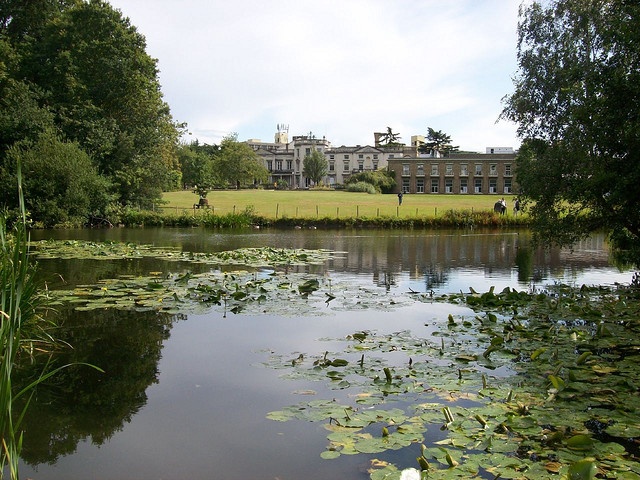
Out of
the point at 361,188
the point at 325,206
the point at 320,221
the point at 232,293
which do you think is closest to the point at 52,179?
the point at 320,221

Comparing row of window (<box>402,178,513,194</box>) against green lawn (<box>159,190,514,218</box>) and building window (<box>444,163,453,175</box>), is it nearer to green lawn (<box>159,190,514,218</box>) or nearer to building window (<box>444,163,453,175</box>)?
building window (<box>444,163,453,175</box>)

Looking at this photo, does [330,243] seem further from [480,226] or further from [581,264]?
[480,226]

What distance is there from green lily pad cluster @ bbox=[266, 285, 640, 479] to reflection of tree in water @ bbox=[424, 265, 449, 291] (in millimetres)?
5514

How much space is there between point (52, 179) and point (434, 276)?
28.8 metres

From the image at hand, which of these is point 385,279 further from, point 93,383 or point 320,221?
point 320,221

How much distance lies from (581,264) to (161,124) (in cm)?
3666

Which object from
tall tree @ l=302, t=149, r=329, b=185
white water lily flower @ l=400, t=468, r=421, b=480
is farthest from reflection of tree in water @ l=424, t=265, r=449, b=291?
tall tree @ l=302, t=149, r=329, b=185

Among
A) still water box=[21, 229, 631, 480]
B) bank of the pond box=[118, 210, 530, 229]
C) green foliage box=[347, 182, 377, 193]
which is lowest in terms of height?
still water box=[21, 229, 631, 480]

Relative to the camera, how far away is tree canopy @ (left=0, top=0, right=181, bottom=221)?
1577 inches

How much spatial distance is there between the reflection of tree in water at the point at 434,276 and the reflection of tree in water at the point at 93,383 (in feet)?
27.2

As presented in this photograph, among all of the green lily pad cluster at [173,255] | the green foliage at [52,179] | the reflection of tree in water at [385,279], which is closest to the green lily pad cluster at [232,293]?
the reflection of tree in water at [385,279]

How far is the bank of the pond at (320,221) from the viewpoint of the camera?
146 feet

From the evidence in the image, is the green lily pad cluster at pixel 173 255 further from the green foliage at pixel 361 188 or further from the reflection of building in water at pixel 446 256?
the green foliage at pixel 361 188

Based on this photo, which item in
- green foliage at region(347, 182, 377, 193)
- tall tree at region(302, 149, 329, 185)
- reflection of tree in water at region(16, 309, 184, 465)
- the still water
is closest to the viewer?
the still water
